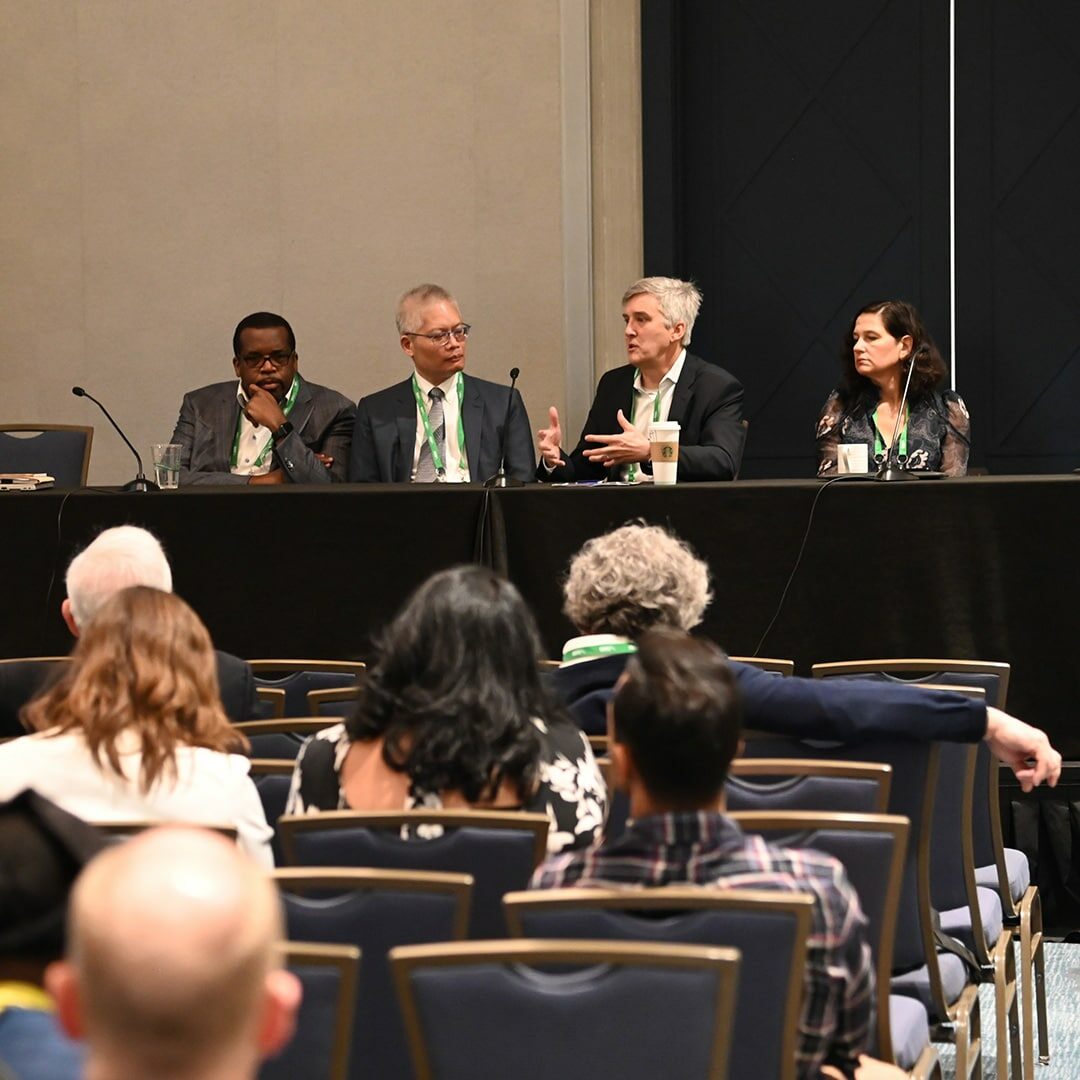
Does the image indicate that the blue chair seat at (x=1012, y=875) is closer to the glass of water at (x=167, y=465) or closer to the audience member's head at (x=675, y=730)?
the audience member's head at (x=675, y=730)

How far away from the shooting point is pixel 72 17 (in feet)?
25.0

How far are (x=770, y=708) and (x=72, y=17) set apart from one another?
5.86 m

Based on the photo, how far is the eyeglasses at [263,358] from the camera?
19.6 ft

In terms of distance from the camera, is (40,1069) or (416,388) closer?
(40,1069)

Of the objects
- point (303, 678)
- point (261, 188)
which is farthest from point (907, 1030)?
point (261, 188)

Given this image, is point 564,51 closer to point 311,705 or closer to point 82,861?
point 311,705

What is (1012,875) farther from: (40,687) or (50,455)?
(50,455)

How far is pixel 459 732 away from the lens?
247 cm

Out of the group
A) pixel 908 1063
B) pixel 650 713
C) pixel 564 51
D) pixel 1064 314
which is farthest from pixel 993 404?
pixel 650 713

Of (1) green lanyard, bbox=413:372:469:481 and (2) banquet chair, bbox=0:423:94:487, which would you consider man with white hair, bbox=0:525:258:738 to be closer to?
(1) green lanyard, bbox=413:372:469:481

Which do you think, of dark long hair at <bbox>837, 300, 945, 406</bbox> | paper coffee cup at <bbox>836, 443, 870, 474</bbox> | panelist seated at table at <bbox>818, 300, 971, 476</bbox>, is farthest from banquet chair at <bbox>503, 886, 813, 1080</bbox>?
dark long hair at <bbox>837, 300, 945, 406</bbox>

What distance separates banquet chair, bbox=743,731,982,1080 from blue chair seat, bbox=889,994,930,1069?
4.1 inches

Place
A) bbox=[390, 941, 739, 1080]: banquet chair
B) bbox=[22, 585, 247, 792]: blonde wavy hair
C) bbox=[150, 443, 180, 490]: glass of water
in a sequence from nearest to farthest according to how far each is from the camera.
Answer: bbox=[390, 941, 739, 1080]: banquet chair < bbox=[22, 585, 247, 792]: blonde wavy hair < bbox=[150, 443, 180, 490]: glass of water

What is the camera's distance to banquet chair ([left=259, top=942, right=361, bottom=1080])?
1.79 meters
